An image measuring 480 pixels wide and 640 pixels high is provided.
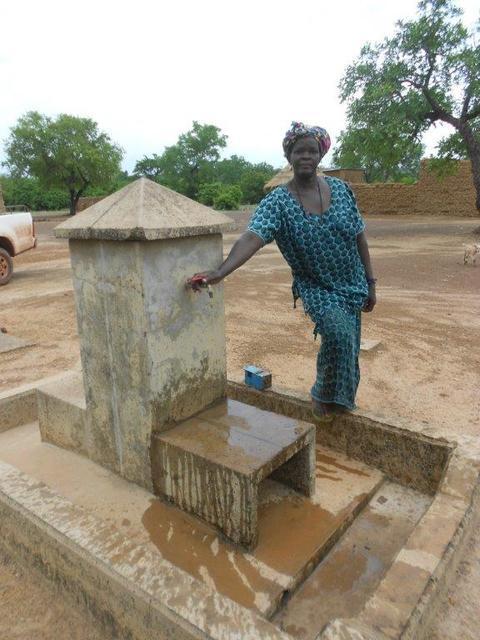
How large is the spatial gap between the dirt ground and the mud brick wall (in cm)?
1271

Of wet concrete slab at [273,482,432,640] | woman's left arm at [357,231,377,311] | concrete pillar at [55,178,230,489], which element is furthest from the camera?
woman's left arm at [357,231,377,311]

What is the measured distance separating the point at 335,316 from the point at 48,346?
12.5 feet

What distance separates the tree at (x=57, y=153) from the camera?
3016 centimetres

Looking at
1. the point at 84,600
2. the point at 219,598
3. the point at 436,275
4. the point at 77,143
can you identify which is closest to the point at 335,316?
the point at 219,598

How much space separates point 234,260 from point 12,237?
8670mm

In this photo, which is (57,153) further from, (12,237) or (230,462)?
(230,462)

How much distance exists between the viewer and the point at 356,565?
197 cm

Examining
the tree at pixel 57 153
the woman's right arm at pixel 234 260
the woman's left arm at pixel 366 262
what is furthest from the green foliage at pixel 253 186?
the woman's right arm at pixel 234 260

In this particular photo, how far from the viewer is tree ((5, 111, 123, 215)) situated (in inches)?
1187

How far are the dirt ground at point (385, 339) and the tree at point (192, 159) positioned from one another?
145 feet

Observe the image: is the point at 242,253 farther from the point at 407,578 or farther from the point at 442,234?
the point at 442,234

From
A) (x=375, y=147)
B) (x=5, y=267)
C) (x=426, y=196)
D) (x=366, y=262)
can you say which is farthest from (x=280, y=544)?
(x=426, y=196)

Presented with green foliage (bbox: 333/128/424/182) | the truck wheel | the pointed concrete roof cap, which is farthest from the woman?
green foliage (bbox: 333/128/424/182)

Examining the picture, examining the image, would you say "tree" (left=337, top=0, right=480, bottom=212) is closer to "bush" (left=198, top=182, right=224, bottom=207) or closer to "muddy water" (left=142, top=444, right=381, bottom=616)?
"muddy water" (left=142, top=444, right=381, bottom=616)
